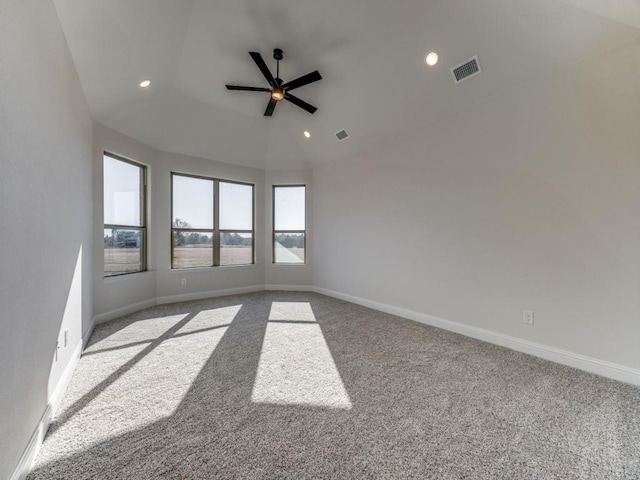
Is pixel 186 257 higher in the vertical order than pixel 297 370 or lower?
higher

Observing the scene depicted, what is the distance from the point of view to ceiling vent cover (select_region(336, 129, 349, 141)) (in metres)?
4.68

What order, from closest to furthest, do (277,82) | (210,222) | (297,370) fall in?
(297,370), (277,82), (210,222)

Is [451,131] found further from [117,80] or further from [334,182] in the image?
[117,80]

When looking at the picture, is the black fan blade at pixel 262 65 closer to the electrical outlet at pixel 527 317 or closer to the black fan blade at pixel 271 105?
the black fan blade at pixel 271 105

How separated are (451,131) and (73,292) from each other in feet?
14.8

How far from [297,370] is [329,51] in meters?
3.58

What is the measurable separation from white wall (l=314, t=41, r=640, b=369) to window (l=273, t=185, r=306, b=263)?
2251 millimetres

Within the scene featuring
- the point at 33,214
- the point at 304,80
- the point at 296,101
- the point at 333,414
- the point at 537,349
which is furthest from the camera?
the point at 296,101

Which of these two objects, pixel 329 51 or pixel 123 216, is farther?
pixel 123 216

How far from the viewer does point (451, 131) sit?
3514 mm

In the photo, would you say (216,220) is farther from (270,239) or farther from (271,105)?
(271,105)

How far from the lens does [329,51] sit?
335 centimetres

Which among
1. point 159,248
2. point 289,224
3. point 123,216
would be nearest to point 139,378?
point 123,216

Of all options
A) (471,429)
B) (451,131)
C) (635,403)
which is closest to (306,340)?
(471,429)
